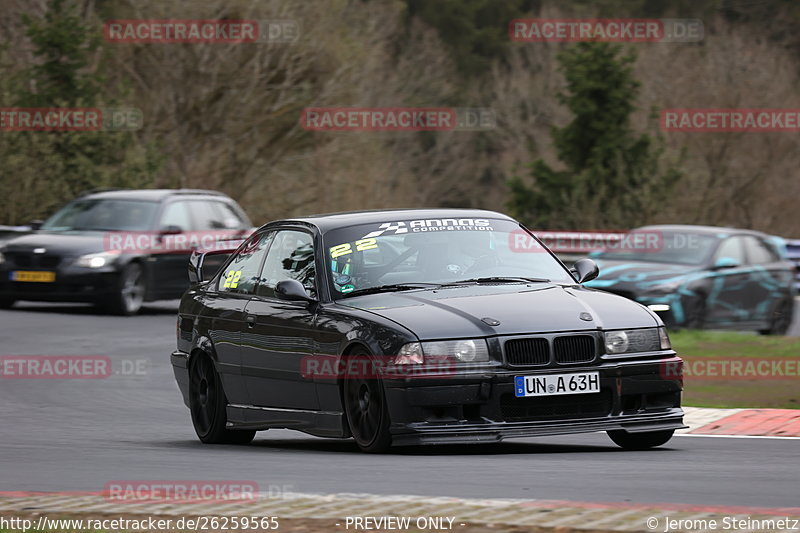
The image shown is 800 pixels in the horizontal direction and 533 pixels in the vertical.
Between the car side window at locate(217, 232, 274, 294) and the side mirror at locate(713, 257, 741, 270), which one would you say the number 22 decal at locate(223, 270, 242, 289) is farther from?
the side mirror at locate(713, 257, 741, 270)

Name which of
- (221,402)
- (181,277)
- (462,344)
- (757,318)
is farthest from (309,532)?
(181,277)

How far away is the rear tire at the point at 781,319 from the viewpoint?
73.3 feet

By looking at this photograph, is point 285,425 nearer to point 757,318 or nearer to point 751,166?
point 757,318

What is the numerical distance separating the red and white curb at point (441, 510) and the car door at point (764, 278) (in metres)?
15.3

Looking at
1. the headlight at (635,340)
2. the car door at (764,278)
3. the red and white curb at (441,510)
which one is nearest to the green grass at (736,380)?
the car door at (764,278)

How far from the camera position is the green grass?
1463 centimetres

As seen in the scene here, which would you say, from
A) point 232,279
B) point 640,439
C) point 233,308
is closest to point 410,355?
point 640,439

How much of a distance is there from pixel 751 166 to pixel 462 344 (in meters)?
41.6

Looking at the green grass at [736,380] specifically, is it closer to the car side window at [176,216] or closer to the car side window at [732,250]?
the car side window at [732,250]

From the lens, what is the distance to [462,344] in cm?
948

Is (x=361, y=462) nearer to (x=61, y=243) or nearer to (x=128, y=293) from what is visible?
(x=128, y=293)

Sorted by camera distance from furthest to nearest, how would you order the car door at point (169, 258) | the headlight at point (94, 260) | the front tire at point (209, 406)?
the car door at point (169, 258) < the headlight at point (94, 260) < the front tire at point (209, 406)

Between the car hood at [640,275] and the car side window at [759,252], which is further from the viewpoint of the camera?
the car side window at [759,252]

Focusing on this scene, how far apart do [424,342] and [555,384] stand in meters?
0.79
